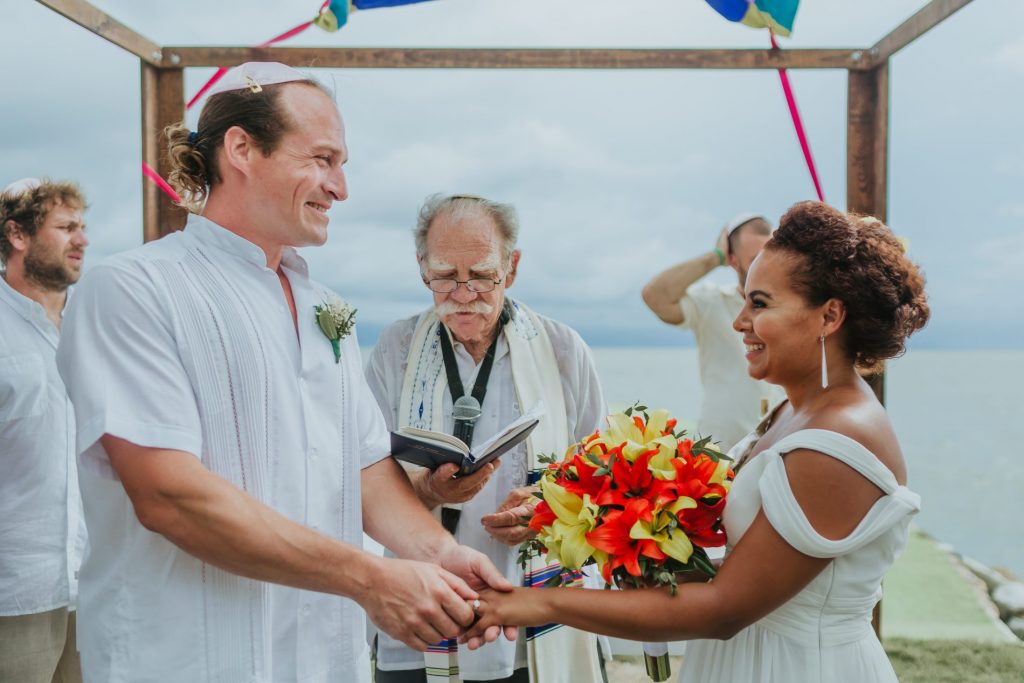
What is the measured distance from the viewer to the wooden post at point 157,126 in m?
4.64

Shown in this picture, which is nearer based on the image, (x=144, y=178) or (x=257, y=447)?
Answer: (x=257, y=447)

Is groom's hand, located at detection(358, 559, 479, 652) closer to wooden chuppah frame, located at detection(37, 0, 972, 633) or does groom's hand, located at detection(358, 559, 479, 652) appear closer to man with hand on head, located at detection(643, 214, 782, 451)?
wooden chuppah frame, located at detection(37, 0, 972, 633)

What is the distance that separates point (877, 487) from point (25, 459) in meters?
3.47

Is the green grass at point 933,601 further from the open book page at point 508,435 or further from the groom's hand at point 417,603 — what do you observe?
the groom's hand at point 417,603

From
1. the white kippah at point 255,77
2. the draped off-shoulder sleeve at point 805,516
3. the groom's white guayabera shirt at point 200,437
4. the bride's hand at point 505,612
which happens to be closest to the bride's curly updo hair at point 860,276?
the draped off-shoulder sleeve at point 805,516

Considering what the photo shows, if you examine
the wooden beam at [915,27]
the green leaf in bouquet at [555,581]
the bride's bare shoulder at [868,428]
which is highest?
the wooden beam at [915,27]

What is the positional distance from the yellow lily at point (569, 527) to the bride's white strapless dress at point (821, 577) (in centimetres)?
38

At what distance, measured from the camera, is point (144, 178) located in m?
4.67

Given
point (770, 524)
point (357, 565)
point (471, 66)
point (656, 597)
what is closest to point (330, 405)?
point (357, 565)

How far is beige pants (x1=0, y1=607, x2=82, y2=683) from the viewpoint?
3.81 metres

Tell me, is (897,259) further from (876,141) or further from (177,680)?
(876,141)

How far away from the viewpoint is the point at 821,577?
2264 millimetres

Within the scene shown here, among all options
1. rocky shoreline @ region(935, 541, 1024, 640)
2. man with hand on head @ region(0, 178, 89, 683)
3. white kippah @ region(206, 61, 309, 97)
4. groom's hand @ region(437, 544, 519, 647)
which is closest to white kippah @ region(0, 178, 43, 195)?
man with hand on head @ region(0, 178, 89, 683)

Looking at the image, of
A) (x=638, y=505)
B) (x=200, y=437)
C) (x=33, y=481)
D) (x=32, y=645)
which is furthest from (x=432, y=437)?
(x=32, y=645)
